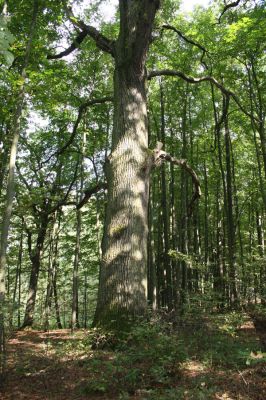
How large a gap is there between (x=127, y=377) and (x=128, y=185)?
2.91m

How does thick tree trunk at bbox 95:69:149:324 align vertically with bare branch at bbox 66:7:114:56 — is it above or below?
below

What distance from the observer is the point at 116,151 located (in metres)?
6.04

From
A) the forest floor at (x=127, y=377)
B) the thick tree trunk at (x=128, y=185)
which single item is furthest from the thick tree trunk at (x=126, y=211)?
the forest floor at (x=127, y=377)

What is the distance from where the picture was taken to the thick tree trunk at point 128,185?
5.23 metres

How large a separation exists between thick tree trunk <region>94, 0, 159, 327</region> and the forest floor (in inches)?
30.7

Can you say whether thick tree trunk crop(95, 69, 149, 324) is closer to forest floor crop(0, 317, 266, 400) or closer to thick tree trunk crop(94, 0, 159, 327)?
thick tree trunk crop(94, 0, 159, 327)

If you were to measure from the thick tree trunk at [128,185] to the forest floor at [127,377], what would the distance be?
30.7 inches

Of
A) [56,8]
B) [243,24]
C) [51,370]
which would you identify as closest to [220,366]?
[51,370]

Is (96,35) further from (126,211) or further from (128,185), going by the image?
(126,211)

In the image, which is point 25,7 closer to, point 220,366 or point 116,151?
point 116,151

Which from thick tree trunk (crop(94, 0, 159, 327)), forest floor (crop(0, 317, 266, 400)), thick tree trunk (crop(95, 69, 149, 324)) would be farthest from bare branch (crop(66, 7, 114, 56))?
forest floor (crop(0, 317, 266, 400))

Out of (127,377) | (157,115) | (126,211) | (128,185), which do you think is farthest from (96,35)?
(157,115)

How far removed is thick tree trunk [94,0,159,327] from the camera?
5227 millimetres

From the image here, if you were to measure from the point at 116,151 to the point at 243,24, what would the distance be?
694 cm
